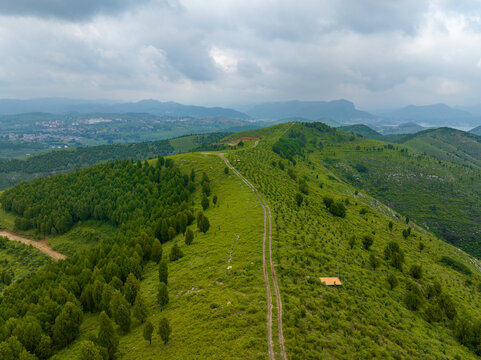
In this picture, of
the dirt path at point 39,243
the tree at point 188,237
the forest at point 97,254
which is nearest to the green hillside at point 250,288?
the forest at point 97,254

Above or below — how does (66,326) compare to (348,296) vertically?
below

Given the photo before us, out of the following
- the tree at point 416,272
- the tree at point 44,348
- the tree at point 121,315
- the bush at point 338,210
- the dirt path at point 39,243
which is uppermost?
the bush at point 338,210

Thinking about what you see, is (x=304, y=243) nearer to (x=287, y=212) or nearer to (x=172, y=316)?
(x=287, y=212)

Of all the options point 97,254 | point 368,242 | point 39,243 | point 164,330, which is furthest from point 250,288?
point 39,243

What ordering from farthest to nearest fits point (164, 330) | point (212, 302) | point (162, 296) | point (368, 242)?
point (368, 242) < point (162, 296) < point (212, 302) < point (164, 330)

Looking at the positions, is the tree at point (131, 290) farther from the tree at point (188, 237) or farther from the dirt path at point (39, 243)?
the dirt path at point (39, 243)

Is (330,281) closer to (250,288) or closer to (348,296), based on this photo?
(348,296)
